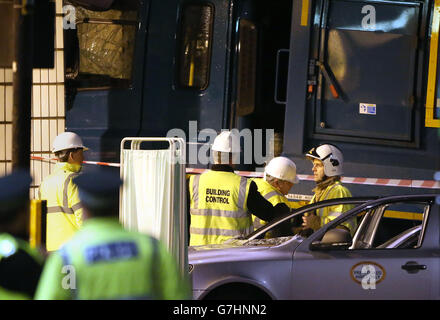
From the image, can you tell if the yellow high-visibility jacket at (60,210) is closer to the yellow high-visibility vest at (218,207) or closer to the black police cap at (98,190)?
the yellow high-visibility vest at (218,207)

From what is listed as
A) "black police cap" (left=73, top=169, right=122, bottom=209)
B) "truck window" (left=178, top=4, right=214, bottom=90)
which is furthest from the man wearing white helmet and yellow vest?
"black police cap" (left=73, top=169, right=122, bottom=209)

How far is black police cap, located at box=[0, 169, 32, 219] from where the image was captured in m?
4.38

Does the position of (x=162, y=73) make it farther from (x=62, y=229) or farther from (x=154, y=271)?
(x=154, y=271)

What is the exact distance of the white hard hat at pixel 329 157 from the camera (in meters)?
8.60

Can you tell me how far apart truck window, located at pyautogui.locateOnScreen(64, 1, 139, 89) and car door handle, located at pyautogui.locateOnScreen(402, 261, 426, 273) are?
440 centimetres

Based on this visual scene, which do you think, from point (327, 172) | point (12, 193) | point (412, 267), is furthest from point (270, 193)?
point (12, 193)

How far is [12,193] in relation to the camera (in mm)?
4434

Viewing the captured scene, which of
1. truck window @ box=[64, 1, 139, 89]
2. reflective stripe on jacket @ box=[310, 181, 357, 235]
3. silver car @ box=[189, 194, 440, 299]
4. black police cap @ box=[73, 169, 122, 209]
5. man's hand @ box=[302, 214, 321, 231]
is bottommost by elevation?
silver car @ box=[189, 194, 440, 299]

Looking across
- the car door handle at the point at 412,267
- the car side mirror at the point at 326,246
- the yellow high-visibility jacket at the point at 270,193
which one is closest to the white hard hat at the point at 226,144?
the yellow high-visibility jacket at the point at 270,193

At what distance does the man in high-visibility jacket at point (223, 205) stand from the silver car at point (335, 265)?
0.35m

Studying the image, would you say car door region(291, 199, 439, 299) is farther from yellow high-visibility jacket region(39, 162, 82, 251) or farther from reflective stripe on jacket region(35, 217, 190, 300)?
reflective stripe on jacket region(35, 217, 190, 300)

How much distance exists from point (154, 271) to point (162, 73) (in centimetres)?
650

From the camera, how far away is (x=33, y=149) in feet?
35.0

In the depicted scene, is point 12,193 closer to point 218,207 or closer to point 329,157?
point 218,207
